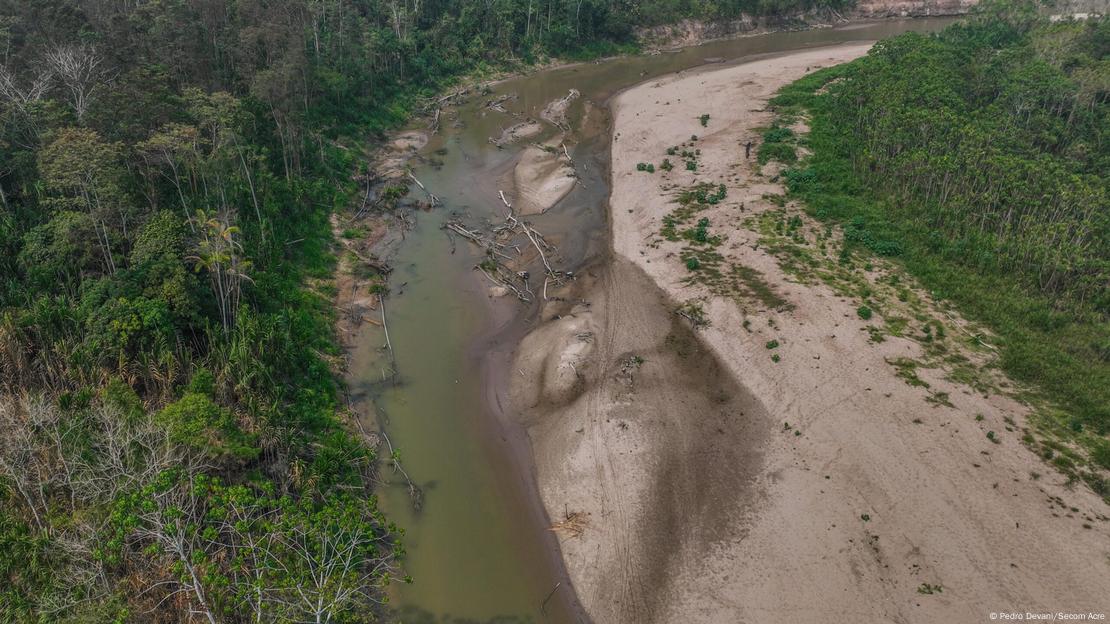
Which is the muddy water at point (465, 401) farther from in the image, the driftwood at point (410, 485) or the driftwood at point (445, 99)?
the driftwood at point (445, 99)

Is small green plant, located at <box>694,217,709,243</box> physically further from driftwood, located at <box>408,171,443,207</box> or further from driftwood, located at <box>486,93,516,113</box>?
driftwood, located at <box>486,93,516,113</box>

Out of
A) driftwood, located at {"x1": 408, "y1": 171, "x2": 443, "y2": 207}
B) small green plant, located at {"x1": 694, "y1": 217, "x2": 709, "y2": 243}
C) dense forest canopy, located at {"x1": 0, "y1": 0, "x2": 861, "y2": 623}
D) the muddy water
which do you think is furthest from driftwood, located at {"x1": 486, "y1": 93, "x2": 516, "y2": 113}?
small green plant, located at {"x1": 694, "y1": 217, "x2": 709, "y2": 243}

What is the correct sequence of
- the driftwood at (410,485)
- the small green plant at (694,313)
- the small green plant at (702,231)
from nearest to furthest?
the driftwood at (410,485)
the small green plant at (694,313)
the small green plant at (702,231)

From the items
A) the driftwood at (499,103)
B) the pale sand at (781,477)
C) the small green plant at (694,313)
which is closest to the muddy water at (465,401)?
the pale sand at (781,477)

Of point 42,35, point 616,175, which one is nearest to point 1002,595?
point 616,175

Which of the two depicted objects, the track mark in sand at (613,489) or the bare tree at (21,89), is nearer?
the track mark in sand at (613,489)

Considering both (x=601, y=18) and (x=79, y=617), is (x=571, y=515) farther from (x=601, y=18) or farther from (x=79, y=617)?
(x=601, y=18)

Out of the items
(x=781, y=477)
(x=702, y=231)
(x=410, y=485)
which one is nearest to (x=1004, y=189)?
(x=702, y=231)

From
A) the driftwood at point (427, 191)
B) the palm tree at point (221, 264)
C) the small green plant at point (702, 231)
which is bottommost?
the small green plant at point (702, 231)
